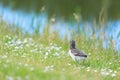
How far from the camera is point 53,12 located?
79.3 ft

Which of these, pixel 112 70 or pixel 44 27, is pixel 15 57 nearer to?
pixel 112 70

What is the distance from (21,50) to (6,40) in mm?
1481

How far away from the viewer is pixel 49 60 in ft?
33.8

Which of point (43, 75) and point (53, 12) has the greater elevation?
point (53, 12)

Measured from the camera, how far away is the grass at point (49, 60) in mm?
8156

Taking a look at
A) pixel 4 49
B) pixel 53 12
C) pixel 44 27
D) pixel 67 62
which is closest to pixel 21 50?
pixel 4 49

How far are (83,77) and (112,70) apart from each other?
69.2 inches

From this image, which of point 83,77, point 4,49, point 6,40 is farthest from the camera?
point 6,40

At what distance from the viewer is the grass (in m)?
8.16

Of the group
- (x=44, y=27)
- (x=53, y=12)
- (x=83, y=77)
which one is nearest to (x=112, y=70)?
(x=83, y=77)

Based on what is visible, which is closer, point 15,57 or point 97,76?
point 97,76

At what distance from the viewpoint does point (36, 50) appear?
11289 millimetres

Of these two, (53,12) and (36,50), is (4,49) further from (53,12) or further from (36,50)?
(53,12)

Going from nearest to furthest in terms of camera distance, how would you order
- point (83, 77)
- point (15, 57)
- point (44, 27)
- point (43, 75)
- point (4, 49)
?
point (43, 75) → point (83, 77) → point (15, 57) → point (4, 49) → point (44, 27)
